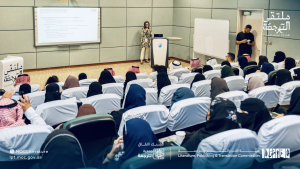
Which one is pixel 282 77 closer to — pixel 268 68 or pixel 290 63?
pixel 268 68

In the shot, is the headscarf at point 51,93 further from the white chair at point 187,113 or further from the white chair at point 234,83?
the white chair at point 234,83

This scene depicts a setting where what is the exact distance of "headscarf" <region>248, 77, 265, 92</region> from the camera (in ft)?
15.8

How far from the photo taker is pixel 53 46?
381 inches

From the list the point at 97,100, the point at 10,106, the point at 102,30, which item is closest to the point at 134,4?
the point at 102,30

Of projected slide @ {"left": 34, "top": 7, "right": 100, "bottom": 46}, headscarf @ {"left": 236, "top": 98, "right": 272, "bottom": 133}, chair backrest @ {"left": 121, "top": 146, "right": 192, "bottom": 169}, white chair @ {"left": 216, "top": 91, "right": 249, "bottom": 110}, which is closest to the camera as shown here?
chair backrest @ {"left": 121, "top": 146, "right": 192, "bottom": 169}

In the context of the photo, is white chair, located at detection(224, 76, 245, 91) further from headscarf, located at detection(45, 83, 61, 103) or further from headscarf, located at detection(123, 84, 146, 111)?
headscarf, located at detection(45, 83, 61, 103)

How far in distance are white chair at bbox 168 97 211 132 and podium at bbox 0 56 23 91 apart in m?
4.68

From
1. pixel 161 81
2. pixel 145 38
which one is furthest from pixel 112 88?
pixel 145 38

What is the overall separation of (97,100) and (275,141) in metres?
2.20

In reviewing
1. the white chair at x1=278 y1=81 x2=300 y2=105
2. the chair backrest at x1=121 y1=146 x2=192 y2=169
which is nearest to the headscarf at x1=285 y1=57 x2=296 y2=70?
the white chair at x1=278 y1=81 x2=300 y2=105

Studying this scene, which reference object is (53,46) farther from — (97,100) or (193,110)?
(193,110)

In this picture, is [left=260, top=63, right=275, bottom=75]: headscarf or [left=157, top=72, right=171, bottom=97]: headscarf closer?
[left=157, top=72, right=171, bottom=97]: headscarf

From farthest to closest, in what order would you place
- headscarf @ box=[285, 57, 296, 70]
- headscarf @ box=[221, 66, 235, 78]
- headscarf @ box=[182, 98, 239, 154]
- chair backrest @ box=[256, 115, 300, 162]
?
headscarf @ box=[285, 57, 296, 70], headscarf @ box=[221, 66, 235, 78], headscarf @ box=[182, 98, 239, 154], chair backrest @ box=[256, 115, 300, 162]

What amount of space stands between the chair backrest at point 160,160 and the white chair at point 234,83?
310 centimetres
